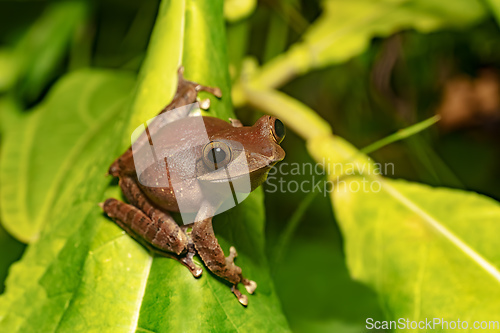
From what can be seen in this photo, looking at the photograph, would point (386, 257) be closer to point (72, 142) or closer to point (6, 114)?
point (72, 142)

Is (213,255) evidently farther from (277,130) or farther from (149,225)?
(277,130)

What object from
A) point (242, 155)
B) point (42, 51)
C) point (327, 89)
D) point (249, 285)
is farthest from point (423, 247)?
point (42, 51)

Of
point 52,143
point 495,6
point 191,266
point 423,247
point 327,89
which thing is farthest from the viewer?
point 327,89

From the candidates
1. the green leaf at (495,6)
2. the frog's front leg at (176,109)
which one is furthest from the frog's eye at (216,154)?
the green leaf at (495,6)

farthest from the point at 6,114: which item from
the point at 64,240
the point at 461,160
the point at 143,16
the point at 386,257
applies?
the point at 461,160

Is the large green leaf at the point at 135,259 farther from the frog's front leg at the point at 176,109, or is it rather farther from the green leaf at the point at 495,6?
the green leaf at the point at 495,6
